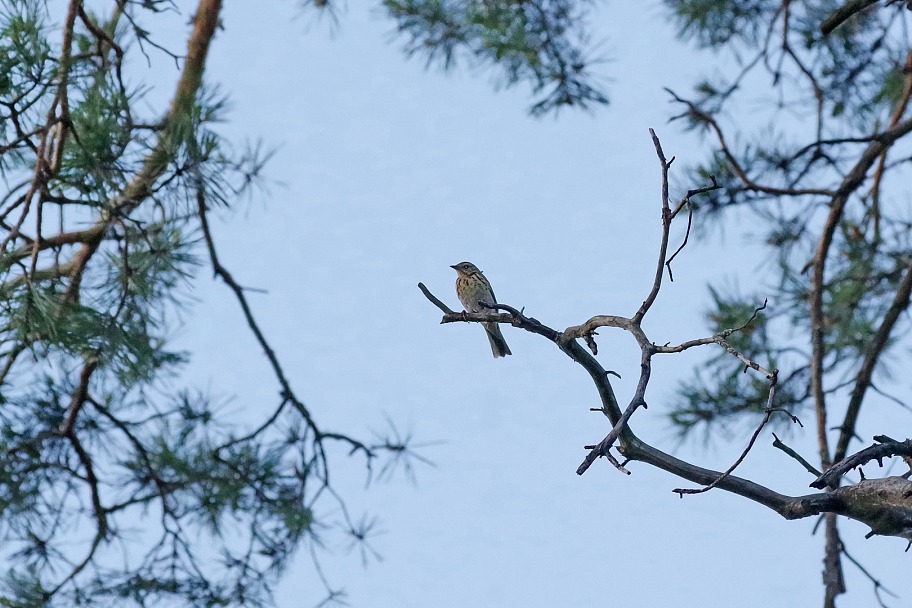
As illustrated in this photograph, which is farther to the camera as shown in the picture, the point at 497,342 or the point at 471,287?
the point at 471,287

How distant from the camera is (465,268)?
421cm

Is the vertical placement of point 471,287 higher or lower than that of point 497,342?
higher

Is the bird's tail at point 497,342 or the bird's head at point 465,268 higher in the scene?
the bird's head at point 465,268

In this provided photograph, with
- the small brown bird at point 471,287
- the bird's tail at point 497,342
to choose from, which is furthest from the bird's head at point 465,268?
the bird's tail at point 497,342

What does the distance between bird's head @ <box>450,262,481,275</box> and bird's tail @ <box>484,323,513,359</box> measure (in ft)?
1.79

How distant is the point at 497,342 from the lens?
3.64 metres

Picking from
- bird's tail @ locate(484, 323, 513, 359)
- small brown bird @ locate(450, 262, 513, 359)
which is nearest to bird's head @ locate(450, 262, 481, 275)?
small brown bird @ locate(450, 262, 513, 359)

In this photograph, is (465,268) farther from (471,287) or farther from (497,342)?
(497,342)

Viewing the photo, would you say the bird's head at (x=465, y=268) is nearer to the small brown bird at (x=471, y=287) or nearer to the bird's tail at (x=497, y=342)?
the small brown bird at (x=471, y=287)

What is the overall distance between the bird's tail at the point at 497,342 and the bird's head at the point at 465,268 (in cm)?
54

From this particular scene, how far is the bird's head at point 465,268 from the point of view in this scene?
418cm

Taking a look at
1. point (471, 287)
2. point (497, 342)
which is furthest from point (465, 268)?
point (497, 342)

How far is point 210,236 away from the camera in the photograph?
3.43 metres

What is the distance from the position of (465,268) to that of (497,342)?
625 millimetres
